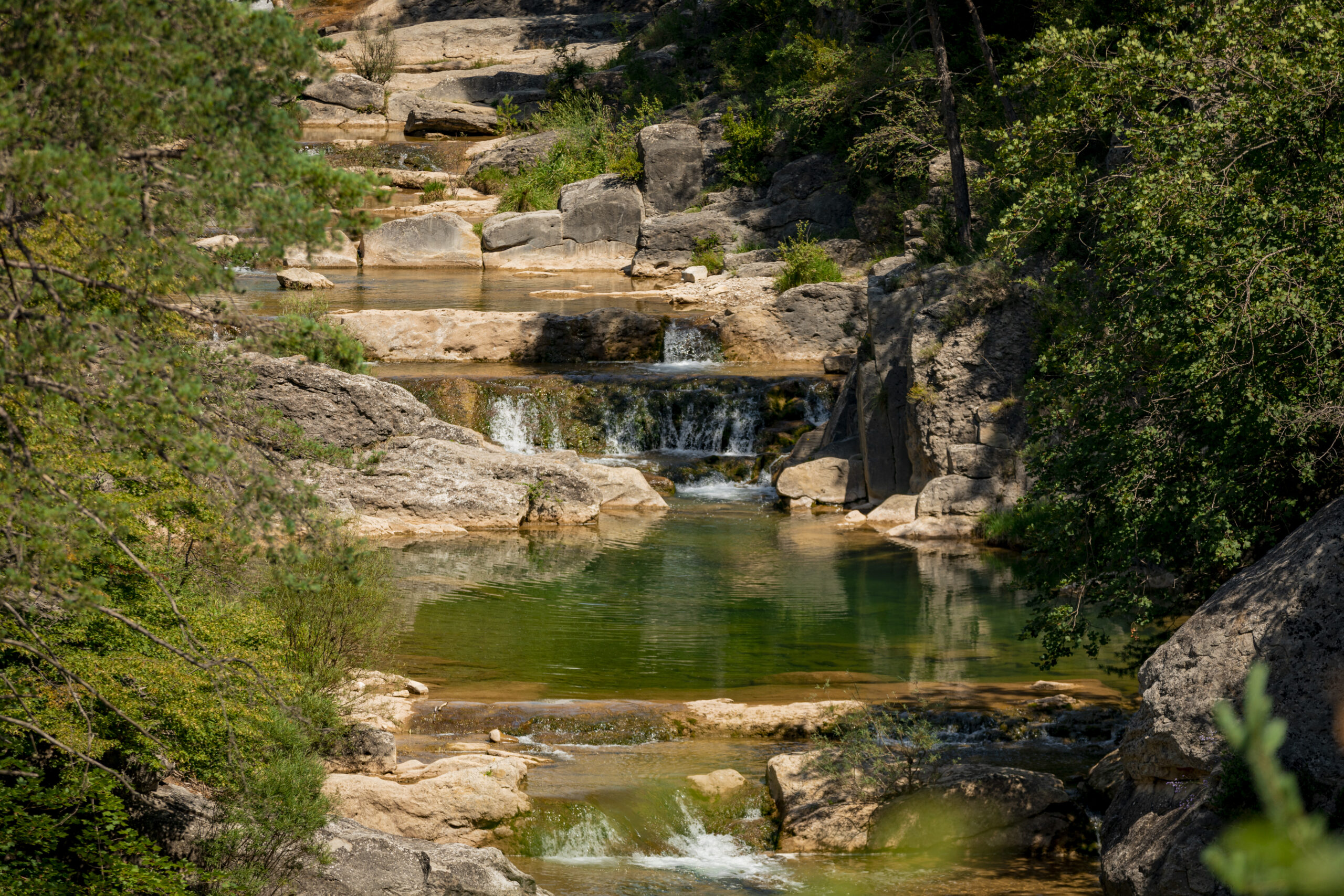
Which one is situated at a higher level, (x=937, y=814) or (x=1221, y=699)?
(x=1221, y=699)

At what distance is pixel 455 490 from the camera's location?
61.6 ft

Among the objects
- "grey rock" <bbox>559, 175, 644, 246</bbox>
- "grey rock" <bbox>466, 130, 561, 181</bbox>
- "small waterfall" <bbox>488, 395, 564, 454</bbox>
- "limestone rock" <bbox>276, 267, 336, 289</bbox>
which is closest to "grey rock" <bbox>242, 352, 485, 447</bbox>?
"small waterfall" <bbox>488, 395, 564, 454</bbox>

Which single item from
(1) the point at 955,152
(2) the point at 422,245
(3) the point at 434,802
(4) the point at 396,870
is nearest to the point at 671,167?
(2) the point at 422,245

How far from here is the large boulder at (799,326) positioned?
26.7 meters

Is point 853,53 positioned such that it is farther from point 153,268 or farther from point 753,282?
point 153,268

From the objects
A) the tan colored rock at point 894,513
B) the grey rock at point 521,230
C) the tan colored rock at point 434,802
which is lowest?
the tan colored rock at point 894,513

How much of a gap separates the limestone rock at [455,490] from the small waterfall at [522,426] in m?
2.94

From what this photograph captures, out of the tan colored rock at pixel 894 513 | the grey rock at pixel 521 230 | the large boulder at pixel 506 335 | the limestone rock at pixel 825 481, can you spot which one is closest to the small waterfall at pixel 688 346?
the large boulder at pixel 506 335

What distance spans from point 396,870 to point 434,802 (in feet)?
4.72

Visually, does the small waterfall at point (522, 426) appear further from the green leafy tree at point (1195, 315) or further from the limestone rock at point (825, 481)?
the green leafy tree at point (1195, 315)

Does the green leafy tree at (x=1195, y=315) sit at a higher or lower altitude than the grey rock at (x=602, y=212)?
higher

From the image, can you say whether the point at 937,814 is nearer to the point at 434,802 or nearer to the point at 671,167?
the point at 434,802

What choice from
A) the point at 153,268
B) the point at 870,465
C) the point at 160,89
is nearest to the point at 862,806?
the point at 153,268

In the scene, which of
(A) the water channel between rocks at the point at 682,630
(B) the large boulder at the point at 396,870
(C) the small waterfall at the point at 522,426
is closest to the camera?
(B) the large boulder at the point at 396,870
